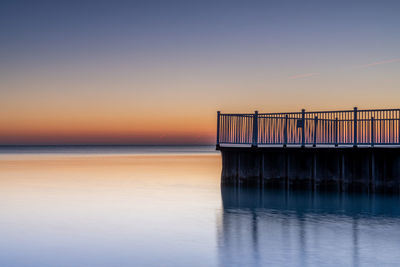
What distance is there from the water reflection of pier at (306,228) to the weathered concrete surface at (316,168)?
2.27ft

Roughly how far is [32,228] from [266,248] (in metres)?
8.72

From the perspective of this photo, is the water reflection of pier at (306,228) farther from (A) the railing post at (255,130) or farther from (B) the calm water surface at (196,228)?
(A) the railing post at (255,130)

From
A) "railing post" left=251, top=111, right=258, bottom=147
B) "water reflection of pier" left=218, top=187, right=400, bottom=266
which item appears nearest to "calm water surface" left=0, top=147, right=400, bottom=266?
"water reflection of pier" left=218, top=187, right=400, bottom=266

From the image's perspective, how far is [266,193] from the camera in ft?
88.5

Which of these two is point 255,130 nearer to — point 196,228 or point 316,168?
point 316,168

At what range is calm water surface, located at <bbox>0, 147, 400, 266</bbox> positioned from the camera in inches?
522

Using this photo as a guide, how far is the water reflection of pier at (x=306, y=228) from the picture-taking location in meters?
13.1

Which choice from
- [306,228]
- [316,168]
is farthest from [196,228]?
[316,168]

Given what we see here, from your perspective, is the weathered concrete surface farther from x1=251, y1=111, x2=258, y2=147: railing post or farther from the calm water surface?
the calm water surface

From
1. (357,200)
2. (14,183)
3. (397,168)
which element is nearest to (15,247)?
(357,200)

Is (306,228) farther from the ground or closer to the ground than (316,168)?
closer to the ground

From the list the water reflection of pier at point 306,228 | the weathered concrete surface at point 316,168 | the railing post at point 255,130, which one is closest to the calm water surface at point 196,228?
the water reflection of pier at point 306,228

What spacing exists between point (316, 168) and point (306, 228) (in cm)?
951

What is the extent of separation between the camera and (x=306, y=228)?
17656 millimetres
